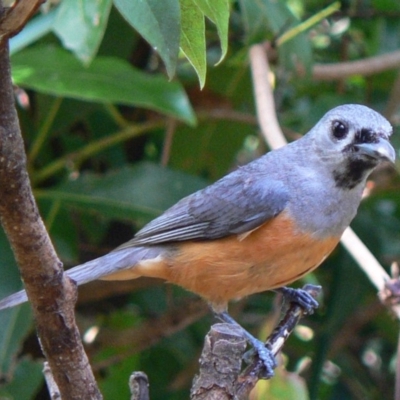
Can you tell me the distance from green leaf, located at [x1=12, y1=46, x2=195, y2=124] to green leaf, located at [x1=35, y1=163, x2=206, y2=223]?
0.41 metres

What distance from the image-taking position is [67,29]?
2.52 metres

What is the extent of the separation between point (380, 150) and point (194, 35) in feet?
4.00

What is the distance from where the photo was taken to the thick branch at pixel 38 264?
1.26 metres

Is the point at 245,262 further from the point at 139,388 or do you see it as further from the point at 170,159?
the point at 170,159

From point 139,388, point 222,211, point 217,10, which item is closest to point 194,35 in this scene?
point 217,10

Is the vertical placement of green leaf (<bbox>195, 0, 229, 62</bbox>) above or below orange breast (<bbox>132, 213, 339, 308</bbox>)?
above

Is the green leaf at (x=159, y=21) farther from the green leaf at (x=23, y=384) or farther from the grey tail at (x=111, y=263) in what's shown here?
the green leaf at (x=23, y=384)

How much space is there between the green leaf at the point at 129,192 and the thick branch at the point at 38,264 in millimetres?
1745

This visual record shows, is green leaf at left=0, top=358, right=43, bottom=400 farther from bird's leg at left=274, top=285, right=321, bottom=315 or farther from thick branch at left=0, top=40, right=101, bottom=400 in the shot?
thick branch at left=0, top=40, right=101, bottom=400

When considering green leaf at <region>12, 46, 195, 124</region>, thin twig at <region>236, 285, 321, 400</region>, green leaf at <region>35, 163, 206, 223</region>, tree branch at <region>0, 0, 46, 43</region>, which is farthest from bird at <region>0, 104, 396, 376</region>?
tree branch at <region>0, 0, 46, 43</region>

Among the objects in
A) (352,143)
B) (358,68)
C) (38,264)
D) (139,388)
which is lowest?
(358,68)

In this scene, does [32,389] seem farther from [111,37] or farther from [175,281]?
[111,37]

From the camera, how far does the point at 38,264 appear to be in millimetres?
1408

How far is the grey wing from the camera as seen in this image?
2.76 metres
